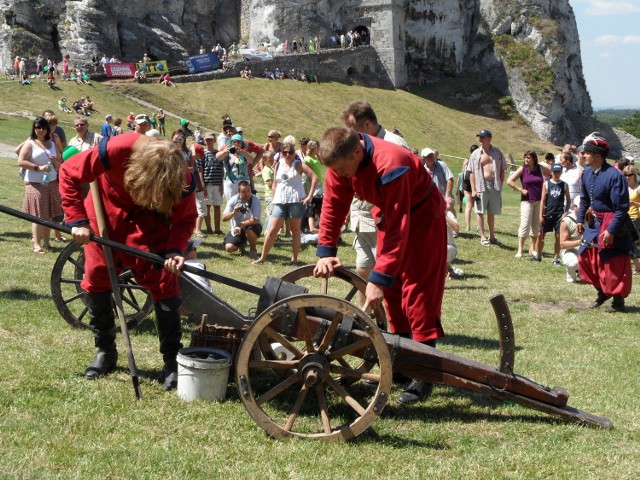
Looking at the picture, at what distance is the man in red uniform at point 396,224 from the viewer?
4555mm

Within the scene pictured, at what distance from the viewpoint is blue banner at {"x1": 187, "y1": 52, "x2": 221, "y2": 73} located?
50.4 metres

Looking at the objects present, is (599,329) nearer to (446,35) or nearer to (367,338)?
(367,338)

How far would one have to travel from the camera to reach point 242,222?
456 inches

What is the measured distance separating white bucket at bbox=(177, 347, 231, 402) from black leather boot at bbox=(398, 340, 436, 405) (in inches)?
46.5

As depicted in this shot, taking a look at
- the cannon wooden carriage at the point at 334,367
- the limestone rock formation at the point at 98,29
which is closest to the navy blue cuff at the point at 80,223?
the cannon wooden carriage at the point at 334,367

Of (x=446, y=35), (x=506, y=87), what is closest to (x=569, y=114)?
(x=506, y=87)

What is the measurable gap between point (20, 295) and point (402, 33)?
65197 mm

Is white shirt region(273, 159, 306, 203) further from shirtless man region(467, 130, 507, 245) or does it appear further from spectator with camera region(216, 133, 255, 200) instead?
shirtless man region(467, 130, 507, 245)

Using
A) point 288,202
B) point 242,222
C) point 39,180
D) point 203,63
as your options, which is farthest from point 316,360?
point 203,63

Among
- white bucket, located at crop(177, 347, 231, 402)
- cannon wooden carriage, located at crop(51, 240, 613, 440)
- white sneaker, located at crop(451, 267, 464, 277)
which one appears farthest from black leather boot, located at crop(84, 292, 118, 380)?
white sneaker, located at crop(451, 267, 464, 277)

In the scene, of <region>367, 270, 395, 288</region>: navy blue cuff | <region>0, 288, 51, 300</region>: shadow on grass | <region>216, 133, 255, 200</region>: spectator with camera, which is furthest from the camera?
<region>216, 133, 255, 200</region>: spectator with camera

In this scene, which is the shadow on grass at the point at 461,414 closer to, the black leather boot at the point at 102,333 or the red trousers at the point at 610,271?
the black leather boot at the point at 102,333

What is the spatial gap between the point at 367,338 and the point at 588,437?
145 centimetres

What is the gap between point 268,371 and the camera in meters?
5.53
